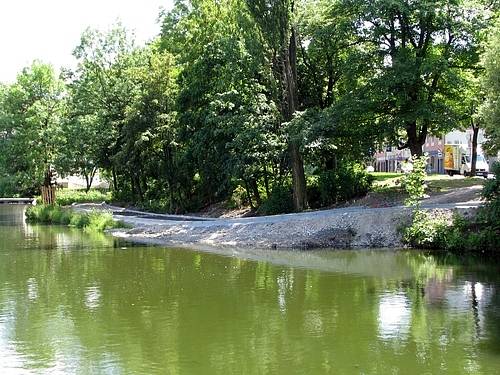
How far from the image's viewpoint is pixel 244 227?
27.8 metres

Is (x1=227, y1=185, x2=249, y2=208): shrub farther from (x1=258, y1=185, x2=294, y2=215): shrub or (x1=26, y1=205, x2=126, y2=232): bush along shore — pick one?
(x1=26, y1=205, x2=126, y2=232): bush along shore

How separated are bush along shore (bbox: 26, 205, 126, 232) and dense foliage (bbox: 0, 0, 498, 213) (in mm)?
5105

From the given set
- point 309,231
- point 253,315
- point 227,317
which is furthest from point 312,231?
point 227,317

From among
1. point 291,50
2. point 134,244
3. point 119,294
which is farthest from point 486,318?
point 291,50

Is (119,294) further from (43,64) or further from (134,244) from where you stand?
(43,64)

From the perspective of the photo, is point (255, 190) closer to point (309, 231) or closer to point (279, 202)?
point (279, 202)

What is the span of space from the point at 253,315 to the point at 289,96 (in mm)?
19681

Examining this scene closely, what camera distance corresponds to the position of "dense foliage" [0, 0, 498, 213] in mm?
27453

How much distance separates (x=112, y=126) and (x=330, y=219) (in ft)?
79.5

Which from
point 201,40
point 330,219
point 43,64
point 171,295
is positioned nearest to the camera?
point 171,295

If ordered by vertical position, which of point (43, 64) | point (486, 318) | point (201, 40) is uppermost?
point (43, 64)

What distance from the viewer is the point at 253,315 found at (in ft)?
43.2

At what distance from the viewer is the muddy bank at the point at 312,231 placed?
23.7m

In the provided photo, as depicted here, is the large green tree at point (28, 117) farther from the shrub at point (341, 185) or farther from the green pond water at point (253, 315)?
the green pond water at point (253, 315)
